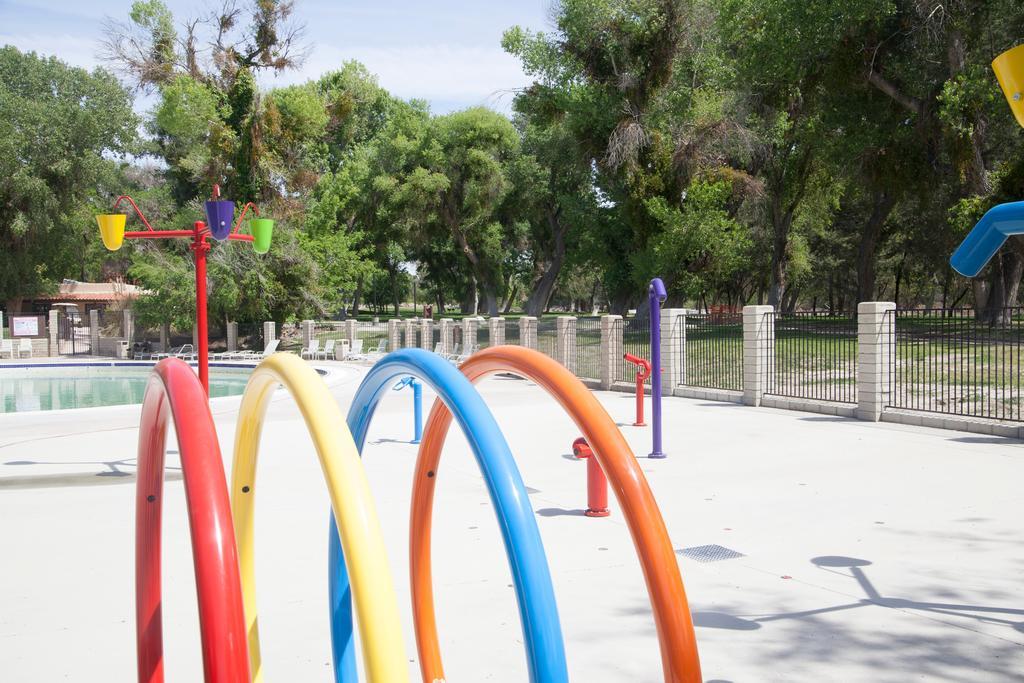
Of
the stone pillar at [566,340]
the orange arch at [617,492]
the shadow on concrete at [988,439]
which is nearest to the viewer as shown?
the orange arch at [617,492]

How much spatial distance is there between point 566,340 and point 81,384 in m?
15.1

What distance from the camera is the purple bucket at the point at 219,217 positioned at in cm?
1018

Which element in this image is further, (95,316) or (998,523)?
(95,316)

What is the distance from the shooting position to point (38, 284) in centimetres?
4947

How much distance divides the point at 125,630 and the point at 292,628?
99 cm

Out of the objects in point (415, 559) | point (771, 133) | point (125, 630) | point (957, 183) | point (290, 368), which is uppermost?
point (771, 133)

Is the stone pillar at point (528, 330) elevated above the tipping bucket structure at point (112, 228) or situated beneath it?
situated beneath

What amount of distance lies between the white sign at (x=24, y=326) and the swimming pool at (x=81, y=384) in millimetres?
8126

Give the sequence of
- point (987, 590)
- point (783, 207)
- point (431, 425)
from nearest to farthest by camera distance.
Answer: point (431, 425) → point (987, 590) → point (783, 207)

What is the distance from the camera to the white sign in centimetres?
4078

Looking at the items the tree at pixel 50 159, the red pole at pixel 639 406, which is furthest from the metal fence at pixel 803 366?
the tree at pixel 50 159

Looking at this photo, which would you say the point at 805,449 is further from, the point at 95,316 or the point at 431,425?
the point at 95,316

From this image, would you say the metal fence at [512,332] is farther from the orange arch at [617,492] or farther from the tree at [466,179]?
the orange arch at [617,492]

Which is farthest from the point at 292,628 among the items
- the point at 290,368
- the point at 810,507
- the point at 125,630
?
the point at 810,507
